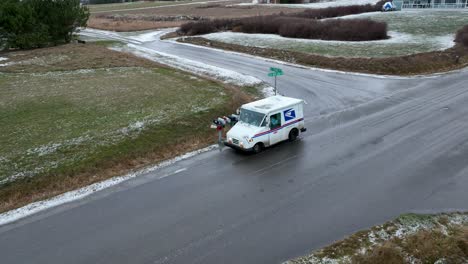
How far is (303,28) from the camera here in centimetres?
5031

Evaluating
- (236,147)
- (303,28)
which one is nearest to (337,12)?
(303,28)

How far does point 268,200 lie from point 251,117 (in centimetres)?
537

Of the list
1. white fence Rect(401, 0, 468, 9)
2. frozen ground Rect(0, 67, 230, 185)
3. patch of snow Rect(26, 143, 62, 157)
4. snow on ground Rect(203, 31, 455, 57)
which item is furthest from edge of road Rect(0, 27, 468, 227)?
white fence Rect(401, 0, 468, 9)

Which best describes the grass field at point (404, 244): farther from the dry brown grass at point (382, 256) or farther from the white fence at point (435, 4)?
the white fence at point (435, 4)

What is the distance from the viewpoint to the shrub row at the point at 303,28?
4553 centimetres

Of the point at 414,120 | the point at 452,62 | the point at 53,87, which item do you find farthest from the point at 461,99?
the point at 53,87

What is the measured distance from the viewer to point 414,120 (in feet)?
67.8

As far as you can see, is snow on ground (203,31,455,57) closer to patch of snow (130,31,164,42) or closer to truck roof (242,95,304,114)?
patch of snow (130,31,164,42)

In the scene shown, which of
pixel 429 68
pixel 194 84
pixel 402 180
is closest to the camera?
pixel 402 180

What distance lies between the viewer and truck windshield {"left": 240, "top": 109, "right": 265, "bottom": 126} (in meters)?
17.6

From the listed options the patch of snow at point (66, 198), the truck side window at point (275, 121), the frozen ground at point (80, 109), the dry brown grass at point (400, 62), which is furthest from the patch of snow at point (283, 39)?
the patch of snow at point (66, 198)

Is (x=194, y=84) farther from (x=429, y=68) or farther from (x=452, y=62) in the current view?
(x=452, y=62)

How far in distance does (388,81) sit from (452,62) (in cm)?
860

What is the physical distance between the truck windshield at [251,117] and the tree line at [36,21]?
3672 centimetres
